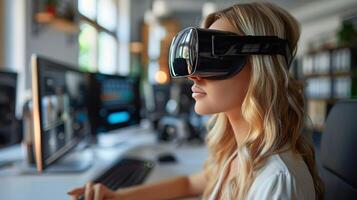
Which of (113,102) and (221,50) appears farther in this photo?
(113,102)

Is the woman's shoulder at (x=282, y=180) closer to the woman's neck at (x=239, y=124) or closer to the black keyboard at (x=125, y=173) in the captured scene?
the woman's neck at (x=239, y=124)

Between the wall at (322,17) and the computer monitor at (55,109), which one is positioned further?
the wall at (322,17)

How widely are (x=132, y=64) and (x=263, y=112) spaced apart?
5.88m

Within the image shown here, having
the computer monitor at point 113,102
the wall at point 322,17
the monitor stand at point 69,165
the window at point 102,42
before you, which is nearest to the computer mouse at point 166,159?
the monitor stand at point 69,165

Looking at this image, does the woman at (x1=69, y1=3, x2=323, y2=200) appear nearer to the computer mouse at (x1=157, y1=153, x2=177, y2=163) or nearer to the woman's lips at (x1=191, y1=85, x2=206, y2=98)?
the woman's lips at (x1=191, y1=85, x2=206, y2=98)

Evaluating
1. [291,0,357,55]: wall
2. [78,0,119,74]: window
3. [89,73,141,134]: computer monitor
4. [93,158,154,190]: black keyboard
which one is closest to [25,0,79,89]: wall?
[78,0,119,74]: window

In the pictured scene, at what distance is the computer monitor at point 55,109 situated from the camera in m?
1.05

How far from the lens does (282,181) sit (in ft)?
2.06

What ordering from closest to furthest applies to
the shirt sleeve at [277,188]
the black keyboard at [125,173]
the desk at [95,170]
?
the shirt sleeve at [277,188], the desk at [95,170], the black keyboard at [125,173]

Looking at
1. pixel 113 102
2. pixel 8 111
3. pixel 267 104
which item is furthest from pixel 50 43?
pixel 267 104

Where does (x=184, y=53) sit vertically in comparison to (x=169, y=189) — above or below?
above

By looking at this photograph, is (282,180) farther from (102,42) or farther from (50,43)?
(102,42)

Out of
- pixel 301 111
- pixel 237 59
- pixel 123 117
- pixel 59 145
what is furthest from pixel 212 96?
pixel 123 117

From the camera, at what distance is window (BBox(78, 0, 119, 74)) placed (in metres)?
3.75
